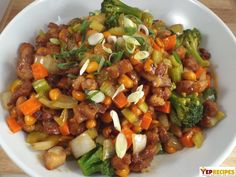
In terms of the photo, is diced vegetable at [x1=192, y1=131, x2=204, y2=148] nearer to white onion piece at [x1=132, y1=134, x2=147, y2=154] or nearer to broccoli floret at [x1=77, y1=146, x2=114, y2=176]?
white onion piece at [x1=132, y1=134, x2=147, y2=154]

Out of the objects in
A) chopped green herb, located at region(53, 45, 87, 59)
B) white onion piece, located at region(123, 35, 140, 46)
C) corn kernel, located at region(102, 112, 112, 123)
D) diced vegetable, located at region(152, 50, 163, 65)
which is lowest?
corn kernel, located at region(102, 112, 112, 123)

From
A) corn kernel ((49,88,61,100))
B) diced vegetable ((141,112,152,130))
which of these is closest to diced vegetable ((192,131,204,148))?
diced vegetable ((141,112,152,130))

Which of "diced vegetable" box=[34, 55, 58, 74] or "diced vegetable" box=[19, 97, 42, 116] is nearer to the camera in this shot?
"diced vegetable" box=[19, 97, 42, 116]

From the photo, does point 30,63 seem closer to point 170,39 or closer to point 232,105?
point 170,39

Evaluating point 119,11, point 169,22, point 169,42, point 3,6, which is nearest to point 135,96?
point 169,42

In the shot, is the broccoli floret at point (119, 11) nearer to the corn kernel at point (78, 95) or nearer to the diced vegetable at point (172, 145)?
the corn kernel at point (78, 95)

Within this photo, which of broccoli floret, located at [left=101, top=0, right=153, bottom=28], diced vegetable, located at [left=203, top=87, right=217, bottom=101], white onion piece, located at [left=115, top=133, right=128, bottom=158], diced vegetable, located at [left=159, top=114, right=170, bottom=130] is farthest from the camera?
broccoli floret, located at [left=101, top=0, right=153, bottom=28]

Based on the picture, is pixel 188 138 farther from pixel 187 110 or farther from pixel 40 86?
pixel 40 86

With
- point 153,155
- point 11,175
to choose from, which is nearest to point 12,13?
point 11,175
